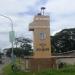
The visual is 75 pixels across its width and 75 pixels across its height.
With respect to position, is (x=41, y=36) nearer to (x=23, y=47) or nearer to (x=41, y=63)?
(x=41, y=63)

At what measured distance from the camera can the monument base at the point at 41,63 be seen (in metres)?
38.0

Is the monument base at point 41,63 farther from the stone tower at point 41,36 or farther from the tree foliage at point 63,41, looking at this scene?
the tree foliage at point 63,41

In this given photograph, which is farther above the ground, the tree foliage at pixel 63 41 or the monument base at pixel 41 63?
the tree foliage at pixel 63 41

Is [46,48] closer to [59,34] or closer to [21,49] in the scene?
[59,34]

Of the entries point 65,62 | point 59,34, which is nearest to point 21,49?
point 59,34

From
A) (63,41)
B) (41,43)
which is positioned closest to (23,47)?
(63,41)

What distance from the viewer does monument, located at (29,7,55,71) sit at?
38.3 meters

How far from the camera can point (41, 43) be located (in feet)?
127

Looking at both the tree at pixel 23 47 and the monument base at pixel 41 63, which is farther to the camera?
the tree at pixel 23 47

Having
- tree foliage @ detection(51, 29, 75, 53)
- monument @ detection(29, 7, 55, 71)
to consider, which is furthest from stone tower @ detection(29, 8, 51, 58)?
tree foliage @ detection(51, 29, 75, 53)

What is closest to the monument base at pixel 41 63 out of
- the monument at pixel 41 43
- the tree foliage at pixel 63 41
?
the monument at pixel 41 43

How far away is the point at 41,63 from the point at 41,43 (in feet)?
7.88

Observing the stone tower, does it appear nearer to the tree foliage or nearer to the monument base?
the monument base

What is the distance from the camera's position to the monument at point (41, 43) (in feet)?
126
